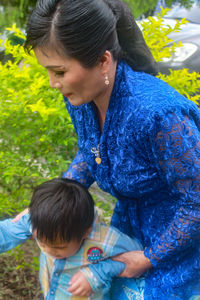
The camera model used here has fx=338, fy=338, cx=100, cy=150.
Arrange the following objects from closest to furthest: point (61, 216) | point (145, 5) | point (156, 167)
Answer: point (156, 167), point (61, 216), point (145, 5)

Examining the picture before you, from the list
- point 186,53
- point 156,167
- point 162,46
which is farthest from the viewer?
point 186,53

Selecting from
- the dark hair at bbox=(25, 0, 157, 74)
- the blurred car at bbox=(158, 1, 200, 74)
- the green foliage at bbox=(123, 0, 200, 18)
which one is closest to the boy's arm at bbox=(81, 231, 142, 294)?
the dark hair at bbox=(25, 0, 157, 74)

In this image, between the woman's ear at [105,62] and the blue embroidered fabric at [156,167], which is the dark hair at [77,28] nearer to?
the woman's ear at [105,62]

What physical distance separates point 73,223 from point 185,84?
1.42m

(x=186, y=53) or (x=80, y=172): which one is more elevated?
(x=80, y=172)

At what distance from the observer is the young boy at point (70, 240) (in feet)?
4.74

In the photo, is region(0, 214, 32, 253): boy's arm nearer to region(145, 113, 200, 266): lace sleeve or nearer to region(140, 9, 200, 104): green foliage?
region(145, 113, 200, 266): lace sleeve

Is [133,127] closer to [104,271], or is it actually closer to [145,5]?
[104,271]

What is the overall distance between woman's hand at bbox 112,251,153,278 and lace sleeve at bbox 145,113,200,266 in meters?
0.07

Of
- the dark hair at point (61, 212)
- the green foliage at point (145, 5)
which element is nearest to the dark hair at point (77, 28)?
the dark hair at point (61, 212)

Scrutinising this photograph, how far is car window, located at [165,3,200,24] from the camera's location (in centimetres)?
533

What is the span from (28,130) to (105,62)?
1.00 metres

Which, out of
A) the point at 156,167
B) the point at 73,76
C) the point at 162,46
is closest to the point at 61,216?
the point at 156,167

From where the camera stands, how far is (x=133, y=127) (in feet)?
4.20
